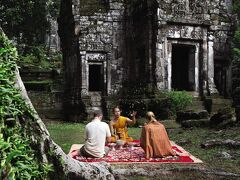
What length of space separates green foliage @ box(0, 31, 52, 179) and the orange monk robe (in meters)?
5.29

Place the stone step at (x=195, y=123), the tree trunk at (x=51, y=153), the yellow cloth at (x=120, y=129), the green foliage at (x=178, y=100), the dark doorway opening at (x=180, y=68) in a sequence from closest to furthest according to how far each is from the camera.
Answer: the tree trunk at (x=51, y=153)
the yellow cloth at (x=120, y=129)
the stone step at (x=195, y=123)
the green foliage at (x=178, y=100)
the dark doorway opening at (x=180, y=68)

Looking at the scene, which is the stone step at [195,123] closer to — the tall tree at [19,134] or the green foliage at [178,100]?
the green foliage at [178,100]

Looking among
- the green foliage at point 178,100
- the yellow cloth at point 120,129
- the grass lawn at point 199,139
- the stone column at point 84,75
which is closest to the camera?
the grass lawn at point 199,139

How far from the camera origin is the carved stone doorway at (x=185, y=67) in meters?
16.4

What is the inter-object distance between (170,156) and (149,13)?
355 inches

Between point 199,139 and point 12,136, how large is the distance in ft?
26.9

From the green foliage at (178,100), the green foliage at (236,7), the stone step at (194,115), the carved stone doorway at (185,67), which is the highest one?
the green foliage at (236,7)

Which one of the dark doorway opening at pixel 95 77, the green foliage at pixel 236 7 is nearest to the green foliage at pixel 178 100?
the dark doorway opening at pixel 95 77

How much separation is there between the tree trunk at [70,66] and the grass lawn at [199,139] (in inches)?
166

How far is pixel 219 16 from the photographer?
17.8 metres

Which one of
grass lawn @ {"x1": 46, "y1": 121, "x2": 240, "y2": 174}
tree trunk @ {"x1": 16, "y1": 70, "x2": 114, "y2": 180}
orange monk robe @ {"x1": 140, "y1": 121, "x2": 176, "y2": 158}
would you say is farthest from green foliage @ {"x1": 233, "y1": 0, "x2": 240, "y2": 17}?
tree trunk @ {"x1": 16, "y1": 70, "x2": 114, "y2": 180}

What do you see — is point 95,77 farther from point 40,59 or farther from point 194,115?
point 194,115

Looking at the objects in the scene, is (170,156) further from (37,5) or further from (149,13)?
(37,5)

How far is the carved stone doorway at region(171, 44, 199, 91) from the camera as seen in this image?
16.4 m
